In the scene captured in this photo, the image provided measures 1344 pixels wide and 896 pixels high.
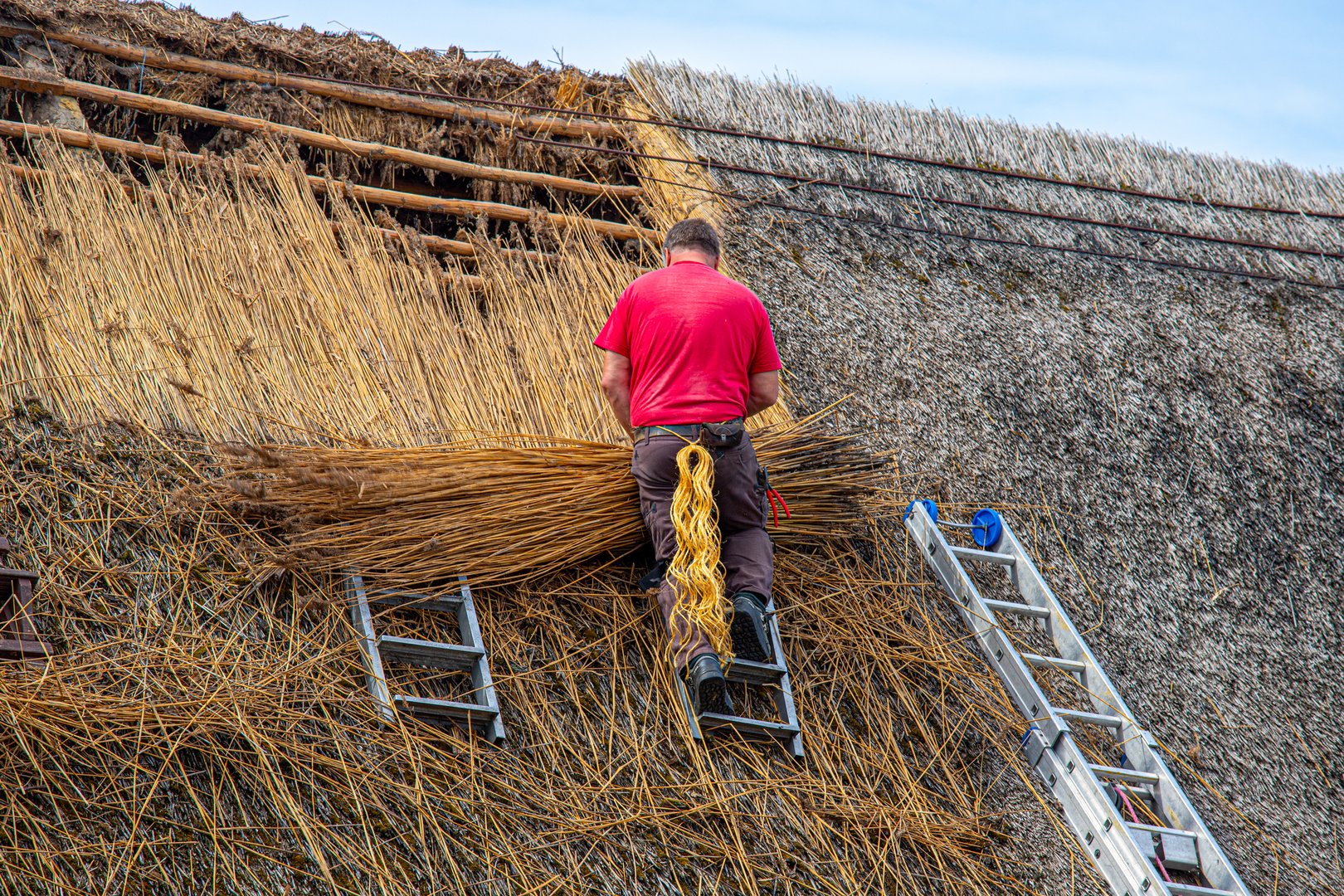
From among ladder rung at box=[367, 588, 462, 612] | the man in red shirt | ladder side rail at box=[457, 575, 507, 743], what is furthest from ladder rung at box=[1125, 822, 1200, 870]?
ladder rung at box=[367, 588, 462, 612]

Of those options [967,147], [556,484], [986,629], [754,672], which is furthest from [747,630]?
[967,147]

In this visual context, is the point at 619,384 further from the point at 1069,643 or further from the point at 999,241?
the point at 999,241

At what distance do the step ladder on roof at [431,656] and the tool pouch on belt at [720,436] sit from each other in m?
0.66

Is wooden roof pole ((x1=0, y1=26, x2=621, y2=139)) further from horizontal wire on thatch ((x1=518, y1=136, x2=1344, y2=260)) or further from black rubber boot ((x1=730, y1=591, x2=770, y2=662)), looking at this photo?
black rubber boot ((x1=730, y1=591, x2=770, y2=662))

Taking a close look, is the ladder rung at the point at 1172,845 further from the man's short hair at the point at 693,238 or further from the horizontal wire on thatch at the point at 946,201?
the horizontal wire on thatch at the point at 946,201

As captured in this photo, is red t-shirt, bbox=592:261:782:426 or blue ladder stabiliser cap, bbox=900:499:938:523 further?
blue ladder stabiliser cap, bbox=900:499:938:523

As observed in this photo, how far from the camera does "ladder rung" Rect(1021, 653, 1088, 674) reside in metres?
3.39

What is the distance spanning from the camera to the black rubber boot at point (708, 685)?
2.80m

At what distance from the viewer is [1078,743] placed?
337 centimetres

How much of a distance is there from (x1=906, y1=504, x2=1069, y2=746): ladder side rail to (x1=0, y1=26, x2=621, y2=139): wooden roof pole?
6.61 ft

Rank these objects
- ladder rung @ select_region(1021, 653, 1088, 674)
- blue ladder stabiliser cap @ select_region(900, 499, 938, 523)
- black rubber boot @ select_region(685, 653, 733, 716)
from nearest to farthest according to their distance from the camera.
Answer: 1. black rubber boot @ select_region(685, 653, 733, 716)
2. ladder rung @ select_region(1021, 653, 1088, 674)
3. blue ladder stabiliser cap @ select_region(900, 499, 938, 523)

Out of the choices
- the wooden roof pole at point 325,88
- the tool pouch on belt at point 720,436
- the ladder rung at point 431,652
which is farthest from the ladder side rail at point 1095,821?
the wooden roof pole at point 325,88

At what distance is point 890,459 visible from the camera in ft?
12.7

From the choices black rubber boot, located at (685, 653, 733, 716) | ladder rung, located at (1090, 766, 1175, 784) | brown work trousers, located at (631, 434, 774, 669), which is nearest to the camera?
black rubber boot, located at (685, 653, 733, 716)
